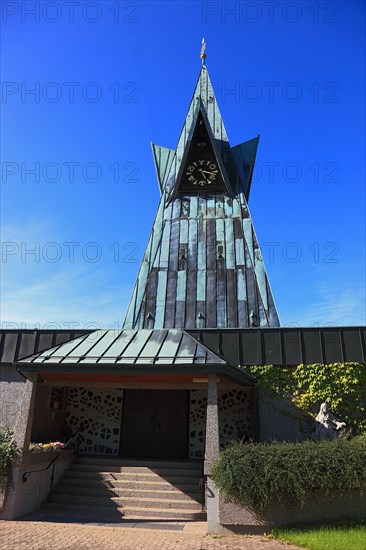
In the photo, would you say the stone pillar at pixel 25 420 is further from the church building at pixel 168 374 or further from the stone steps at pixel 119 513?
the stone steps at pixel 119 513

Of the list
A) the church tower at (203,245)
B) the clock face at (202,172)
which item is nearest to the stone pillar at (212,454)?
the church tower at (203,245)

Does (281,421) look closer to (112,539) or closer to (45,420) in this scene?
(112,539)

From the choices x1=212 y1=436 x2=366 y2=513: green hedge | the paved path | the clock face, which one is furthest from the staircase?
the clock face

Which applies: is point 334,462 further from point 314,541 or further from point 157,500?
point 157,500

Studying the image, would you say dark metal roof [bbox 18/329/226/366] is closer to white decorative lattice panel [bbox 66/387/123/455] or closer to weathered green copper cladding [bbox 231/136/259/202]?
white decorative lattice panel [bbox 66/387/123/455]

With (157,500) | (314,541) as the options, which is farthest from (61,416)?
(314,541)

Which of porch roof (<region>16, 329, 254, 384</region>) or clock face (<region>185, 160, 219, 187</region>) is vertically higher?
clock face (<region>185, 160, 219, 187</region>)

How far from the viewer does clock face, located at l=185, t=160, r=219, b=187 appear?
66.0 feet

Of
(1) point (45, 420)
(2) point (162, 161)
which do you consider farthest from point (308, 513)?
(2) point (162, 161)

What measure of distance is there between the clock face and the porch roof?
1168 centimetres

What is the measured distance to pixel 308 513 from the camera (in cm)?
723

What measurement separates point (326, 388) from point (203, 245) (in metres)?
8.76

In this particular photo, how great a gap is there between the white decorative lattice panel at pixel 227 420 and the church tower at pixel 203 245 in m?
3.25

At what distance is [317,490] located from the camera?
7207mm
